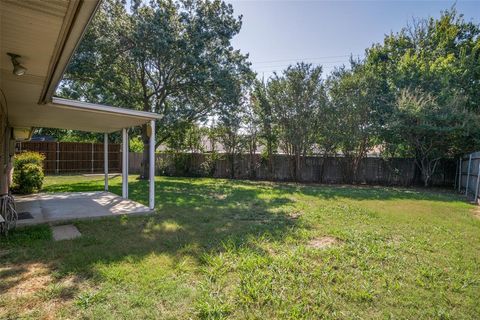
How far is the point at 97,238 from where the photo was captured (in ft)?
14.2

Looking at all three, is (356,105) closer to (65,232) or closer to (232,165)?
(232,165)

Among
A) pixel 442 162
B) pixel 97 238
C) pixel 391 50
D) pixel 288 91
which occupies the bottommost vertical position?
pixel 97 238

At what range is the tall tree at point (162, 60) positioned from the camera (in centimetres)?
1062

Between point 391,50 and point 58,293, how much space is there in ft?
64.1

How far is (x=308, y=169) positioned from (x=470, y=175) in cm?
651

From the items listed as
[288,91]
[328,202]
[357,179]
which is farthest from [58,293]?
[357,179]

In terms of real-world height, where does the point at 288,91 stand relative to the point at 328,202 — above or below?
above

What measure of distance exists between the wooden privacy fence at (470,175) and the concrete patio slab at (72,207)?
33.6 ft

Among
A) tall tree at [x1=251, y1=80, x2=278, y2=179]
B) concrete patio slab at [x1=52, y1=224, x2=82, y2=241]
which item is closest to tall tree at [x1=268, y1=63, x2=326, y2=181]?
tall tree at [x1=251, y1=80, x2=278, y2=179]

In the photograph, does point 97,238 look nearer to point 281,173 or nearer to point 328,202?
point 328,202

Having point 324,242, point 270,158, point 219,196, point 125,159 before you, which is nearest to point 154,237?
point 324,242

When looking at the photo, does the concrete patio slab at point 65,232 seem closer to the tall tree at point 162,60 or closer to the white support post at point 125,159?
the white support post at point 125,159

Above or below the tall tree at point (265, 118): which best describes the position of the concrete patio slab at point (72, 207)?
below

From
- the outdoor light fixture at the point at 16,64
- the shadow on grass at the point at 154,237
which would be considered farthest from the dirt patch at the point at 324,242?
the outdoor light fixture at the point at 16,64
